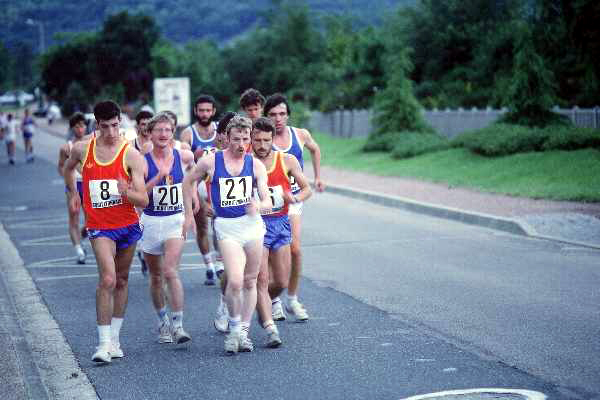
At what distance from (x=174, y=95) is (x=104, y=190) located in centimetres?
3475

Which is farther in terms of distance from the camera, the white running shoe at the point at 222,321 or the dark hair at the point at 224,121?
the dark hair at the point at 224,121

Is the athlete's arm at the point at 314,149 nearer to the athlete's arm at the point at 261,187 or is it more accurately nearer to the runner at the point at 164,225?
the athlete's arm at the point at 261,187

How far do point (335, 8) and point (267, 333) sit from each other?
606ft

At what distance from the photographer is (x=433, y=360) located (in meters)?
6.70

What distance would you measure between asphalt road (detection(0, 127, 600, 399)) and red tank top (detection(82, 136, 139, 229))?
3.35ft

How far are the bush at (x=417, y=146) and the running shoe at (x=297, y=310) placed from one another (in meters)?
19.7

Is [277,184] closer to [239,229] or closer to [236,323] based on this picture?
[239,229]

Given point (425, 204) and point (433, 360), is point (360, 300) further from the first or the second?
point (425, 204)

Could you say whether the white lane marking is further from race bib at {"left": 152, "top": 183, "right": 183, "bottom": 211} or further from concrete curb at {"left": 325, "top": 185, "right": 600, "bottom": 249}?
concrete curb at {"left": 325, "top": 185, "right": 600, "bottom": 249}

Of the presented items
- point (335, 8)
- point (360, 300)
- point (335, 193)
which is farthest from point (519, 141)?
point (335, 8)

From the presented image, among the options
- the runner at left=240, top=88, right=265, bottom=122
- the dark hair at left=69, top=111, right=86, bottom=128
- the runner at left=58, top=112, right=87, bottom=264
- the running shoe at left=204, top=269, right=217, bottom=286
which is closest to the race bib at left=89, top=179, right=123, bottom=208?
the runner at left=240, top=88, right=265, bottom=122

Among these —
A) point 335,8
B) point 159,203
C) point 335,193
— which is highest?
point 335,8


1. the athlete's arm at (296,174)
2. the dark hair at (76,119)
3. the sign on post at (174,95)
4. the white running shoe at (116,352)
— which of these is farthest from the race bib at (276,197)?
the sign on post at (174,95)

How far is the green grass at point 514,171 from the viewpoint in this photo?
1816 centimetres
